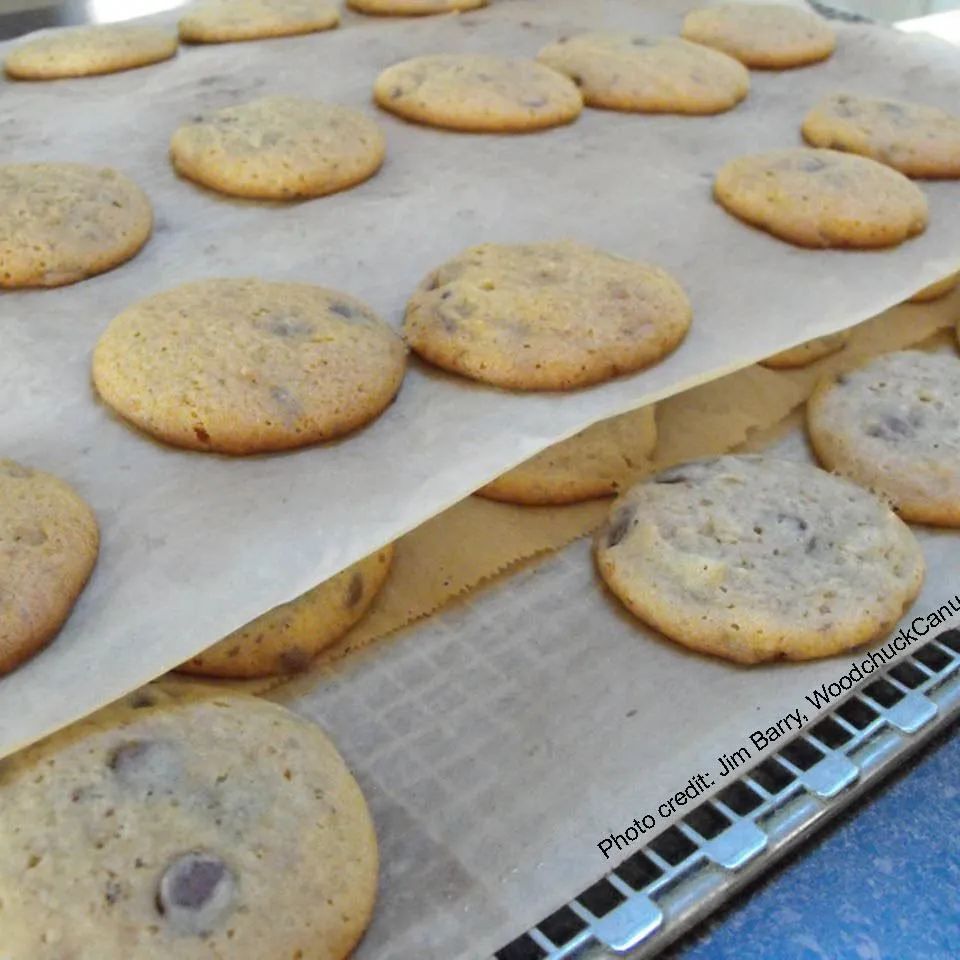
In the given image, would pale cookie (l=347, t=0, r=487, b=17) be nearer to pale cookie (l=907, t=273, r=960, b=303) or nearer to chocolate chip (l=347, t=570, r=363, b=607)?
pale cookie (l=907, t=273, r=960, b=303)

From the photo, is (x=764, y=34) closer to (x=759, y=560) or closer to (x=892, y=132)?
(x=892, y=132)

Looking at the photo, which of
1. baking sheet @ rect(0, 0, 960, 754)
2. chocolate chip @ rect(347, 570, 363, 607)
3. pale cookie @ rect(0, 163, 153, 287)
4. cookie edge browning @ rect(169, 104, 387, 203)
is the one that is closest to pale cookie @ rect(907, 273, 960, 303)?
baking sheet @ rect(0, 0, 960, 754)

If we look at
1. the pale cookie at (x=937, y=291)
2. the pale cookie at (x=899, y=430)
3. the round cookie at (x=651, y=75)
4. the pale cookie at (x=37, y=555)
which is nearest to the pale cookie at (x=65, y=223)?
the pale cookie at (x=37, y=555)

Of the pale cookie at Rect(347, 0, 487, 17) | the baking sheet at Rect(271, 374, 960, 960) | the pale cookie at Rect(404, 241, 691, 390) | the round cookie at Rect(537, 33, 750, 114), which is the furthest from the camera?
the pale cookie at Rect(347, 0, 487, 17)

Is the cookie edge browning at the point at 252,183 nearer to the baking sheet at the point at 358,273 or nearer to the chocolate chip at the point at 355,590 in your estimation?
the baking sheet at the point at 358,273

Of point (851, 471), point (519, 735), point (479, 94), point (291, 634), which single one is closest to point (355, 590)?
point (291, 634)

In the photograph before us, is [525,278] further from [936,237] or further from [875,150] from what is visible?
[875,150]

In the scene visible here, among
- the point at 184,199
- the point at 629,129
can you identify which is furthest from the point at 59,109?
the point at 629,129

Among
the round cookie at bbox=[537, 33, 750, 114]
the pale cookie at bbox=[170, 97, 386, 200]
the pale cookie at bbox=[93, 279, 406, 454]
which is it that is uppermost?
the round cookie at bbox=[537, 33, 750, 114]
